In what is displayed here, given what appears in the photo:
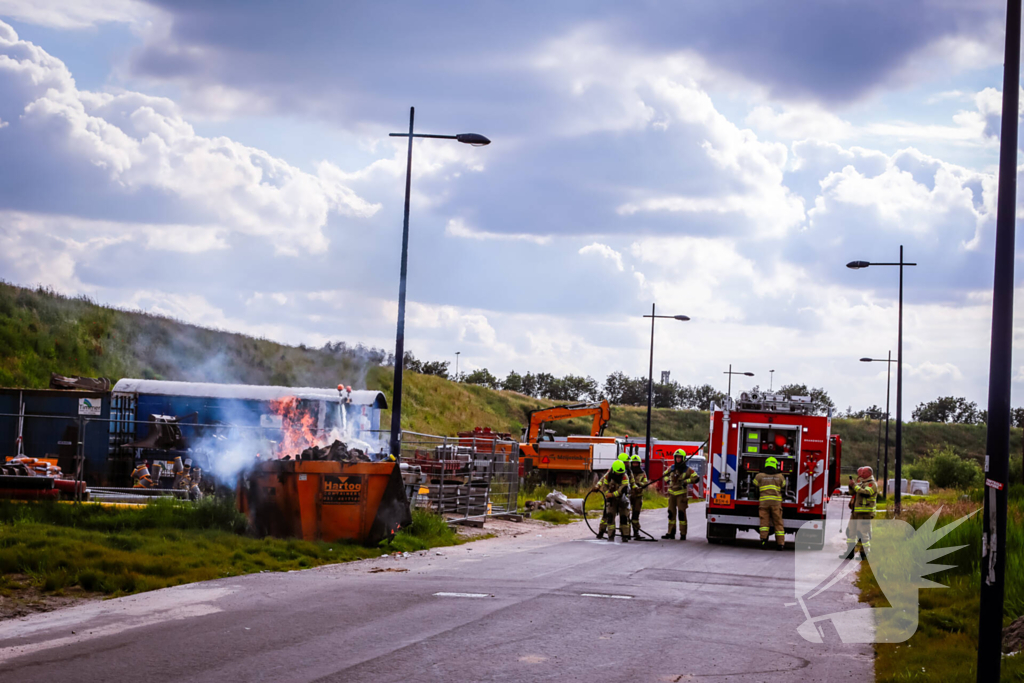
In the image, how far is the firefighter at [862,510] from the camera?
18219 mm

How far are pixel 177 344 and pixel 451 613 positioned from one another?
42946mm

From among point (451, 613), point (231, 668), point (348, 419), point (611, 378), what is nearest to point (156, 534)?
point (451, 613)

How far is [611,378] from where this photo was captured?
5241 inches

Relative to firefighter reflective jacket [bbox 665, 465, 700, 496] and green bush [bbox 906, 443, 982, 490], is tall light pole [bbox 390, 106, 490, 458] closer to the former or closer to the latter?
firefighter reflective jacket [bbox 665, 465, 700, 496]

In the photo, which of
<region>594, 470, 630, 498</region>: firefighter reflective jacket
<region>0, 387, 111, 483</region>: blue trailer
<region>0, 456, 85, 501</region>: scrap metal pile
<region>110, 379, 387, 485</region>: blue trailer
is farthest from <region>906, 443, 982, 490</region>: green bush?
<region>0, 456, 85, 501</region>: scrap metal pile

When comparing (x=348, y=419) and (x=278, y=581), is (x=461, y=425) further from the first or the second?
(x=278, y=581)

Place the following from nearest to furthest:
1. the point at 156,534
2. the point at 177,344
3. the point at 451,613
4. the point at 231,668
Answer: the point at 231,668
the point at 451,613
the point at 156,534
the point at 177,344

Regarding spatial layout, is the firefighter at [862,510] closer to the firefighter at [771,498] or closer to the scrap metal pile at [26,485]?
the firefighter at [771,498]

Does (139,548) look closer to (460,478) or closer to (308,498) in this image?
(308,498)

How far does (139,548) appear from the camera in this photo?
43.5ft

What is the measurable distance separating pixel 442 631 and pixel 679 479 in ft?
42.0

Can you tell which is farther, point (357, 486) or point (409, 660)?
point (357, 486)

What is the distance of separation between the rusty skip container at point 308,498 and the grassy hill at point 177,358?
23468 mm

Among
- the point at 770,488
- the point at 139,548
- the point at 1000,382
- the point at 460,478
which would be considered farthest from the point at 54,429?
the point at 1000,382
